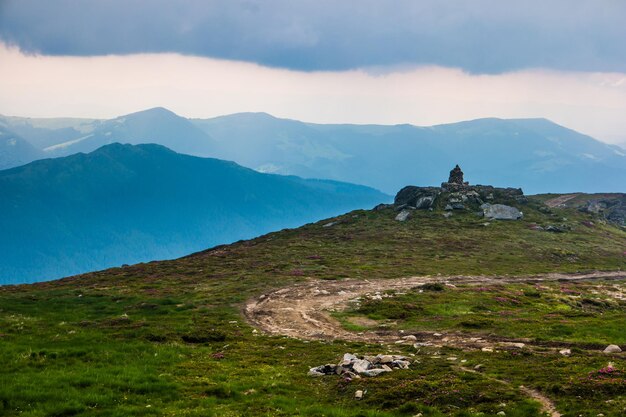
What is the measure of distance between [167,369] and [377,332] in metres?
18.0

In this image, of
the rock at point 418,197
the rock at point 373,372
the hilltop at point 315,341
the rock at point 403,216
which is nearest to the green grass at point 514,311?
the hilltop at point 315,341

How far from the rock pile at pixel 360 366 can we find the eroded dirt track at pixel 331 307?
26.0 ft

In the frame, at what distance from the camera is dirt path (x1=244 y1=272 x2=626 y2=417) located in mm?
34406

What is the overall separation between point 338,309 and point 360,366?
855 inches

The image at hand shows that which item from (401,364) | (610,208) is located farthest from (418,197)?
(401,364)

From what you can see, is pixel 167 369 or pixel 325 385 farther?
pixel 167 369

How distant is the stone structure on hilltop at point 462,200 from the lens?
417ft

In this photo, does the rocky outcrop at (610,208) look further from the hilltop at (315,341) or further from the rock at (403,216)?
the hilltop at (315,341)

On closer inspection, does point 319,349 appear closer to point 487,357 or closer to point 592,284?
point 487,357

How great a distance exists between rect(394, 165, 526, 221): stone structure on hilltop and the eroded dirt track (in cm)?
5001

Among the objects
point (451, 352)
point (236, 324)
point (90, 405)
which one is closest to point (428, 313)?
point (451, 352)

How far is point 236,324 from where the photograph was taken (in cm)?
4138

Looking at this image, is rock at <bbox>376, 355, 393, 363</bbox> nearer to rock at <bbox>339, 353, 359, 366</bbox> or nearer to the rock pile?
the rock pile

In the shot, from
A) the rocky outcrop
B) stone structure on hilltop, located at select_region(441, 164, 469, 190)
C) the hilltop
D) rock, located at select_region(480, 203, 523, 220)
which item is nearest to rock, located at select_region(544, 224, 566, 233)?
rock, located at select_region(480, 203, 523, 220)
